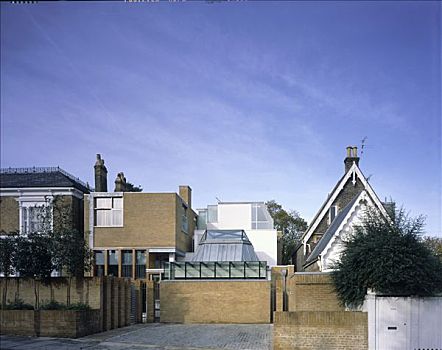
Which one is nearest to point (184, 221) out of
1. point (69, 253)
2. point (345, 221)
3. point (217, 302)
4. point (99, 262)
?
point (99, 262)

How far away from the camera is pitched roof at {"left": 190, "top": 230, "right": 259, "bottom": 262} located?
3122 centimetres

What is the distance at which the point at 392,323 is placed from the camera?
15.2 meters

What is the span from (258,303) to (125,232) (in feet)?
40.3

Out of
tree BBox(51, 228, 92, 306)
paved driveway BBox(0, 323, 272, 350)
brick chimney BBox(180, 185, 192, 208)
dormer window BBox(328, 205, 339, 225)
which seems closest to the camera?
paved driveway BBox(0, 323, 272, 350)

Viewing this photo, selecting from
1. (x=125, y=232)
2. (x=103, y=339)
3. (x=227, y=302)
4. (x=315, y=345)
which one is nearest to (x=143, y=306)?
(x=227, y=302)

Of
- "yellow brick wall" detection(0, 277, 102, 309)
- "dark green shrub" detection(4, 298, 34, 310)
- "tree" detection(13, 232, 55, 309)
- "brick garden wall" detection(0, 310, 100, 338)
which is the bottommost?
"brick garden wall" detection(0, 310, 100, 338)

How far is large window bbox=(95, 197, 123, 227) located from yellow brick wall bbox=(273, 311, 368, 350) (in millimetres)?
21730

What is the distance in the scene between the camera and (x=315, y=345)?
1513 cm

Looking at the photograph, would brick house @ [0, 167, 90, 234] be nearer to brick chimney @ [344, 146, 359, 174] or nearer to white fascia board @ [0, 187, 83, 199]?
white fascia board @ [0, 187, 83, 199]

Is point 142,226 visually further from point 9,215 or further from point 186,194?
point 9,215

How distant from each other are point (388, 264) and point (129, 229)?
22.8 meters

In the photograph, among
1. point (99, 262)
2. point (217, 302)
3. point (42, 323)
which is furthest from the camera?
point (99, 262)

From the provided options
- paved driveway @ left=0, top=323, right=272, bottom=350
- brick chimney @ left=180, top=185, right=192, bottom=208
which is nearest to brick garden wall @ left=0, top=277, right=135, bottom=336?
paved driveway @ left=0, top=323, right=272, bottom=350

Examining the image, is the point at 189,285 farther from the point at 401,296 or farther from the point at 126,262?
the point at 401,296
